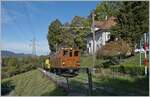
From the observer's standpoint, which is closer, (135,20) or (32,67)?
(135,20)

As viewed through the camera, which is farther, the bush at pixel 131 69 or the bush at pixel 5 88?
the bush at pixel 131 69

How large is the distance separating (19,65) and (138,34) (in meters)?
18.3

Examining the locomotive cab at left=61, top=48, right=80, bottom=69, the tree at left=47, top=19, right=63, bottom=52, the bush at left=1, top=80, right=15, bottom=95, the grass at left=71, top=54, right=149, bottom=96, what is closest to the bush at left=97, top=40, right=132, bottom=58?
the locomotive cab at left=61, top=48, right=80, bottom=69

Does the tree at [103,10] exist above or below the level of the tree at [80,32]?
above

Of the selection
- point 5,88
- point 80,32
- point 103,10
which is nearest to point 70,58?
point 5,88

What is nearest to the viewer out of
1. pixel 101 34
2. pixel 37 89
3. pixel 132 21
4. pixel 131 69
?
pixel 37 89

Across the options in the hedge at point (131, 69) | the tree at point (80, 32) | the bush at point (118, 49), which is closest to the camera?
the hedge at point (131, 69)

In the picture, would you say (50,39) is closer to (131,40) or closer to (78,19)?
(78,19)

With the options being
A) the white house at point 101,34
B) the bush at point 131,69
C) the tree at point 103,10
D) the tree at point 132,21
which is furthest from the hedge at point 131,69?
the tree at point 103,10

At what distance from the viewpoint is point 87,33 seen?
81.8 m

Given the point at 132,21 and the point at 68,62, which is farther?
the point at 132,21

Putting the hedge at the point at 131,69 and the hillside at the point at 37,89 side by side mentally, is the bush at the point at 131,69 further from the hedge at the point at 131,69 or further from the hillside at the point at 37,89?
the hillside at the point at 37,89

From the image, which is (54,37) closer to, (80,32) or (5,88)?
(80,32)

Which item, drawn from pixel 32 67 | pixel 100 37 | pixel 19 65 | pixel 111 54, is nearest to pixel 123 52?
pixel 111 54
